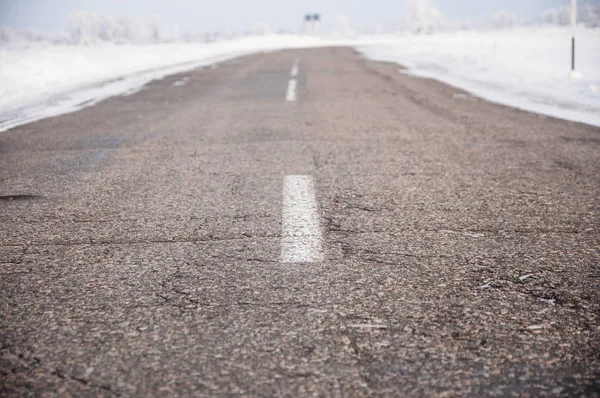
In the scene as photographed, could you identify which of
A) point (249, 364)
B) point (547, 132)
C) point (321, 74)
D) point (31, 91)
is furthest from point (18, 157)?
point (321, 74)

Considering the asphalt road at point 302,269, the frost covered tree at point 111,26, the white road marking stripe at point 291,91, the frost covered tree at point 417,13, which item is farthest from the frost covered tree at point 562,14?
the asphalt road at point 302,269

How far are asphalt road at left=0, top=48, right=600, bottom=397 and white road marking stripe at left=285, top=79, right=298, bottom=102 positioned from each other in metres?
4.02

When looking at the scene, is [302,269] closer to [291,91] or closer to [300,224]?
[300,224]

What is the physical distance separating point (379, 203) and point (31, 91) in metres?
10.0

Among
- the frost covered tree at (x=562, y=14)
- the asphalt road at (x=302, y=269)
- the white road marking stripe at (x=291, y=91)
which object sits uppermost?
the frost covered tree at (x=562, y=14)

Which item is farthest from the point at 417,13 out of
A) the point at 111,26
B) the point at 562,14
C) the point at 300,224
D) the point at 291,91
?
the point at 300,224

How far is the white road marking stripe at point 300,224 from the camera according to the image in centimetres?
245

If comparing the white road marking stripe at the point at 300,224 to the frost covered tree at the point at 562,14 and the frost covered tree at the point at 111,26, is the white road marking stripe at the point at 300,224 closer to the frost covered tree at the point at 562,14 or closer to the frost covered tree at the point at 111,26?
the frost covered tree at the point at 111,26

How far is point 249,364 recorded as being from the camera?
1.61 meters

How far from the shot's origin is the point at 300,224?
9.34 feet

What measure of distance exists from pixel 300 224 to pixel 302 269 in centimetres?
59

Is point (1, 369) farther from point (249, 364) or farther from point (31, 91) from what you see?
point (31, 91)

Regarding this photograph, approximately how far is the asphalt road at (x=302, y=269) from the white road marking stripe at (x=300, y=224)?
18 mm

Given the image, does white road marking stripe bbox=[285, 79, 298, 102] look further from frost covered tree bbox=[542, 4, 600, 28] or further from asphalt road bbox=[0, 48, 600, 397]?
frost covered tree bbox=[542, 4, 600, 28]
